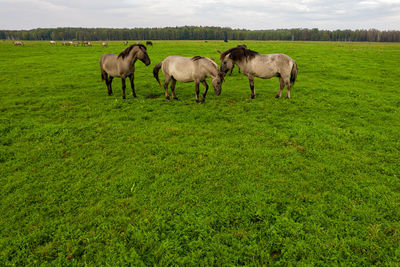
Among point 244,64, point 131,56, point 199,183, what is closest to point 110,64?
point 131,56

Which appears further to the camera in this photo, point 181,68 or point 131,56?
point 131,56

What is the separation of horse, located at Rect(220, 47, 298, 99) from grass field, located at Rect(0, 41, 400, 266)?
173cm

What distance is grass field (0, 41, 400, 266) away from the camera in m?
3.64

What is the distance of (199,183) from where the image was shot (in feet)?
17.3

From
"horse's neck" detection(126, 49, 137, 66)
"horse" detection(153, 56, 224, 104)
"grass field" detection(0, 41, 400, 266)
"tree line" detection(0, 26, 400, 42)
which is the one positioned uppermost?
"tree line" detection(0, 26, 400, 42)

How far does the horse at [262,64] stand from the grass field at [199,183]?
5.68 ft

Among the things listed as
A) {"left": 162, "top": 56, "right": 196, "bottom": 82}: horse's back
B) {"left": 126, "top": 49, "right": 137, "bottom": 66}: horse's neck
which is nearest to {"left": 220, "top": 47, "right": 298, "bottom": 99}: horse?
{"left": 162, "top": 56, "right": 196, "bottom": 82}: horse's back

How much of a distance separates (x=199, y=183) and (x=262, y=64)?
8225 mm

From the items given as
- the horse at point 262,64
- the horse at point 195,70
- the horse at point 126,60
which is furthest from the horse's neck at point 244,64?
the horse at point 126,60

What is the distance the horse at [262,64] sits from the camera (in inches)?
422

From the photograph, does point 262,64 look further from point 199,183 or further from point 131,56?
point 199,183

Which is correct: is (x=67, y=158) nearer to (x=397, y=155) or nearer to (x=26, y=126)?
(x=26, y=126)

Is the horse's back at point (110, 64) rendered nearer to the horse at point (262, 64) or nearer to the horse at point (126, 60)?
the horse at point (126, 60)

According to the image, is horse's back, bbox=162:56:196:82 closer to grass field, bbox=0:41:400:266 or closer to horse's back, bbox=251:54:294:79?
grass field, bbox=0:41:400:266
